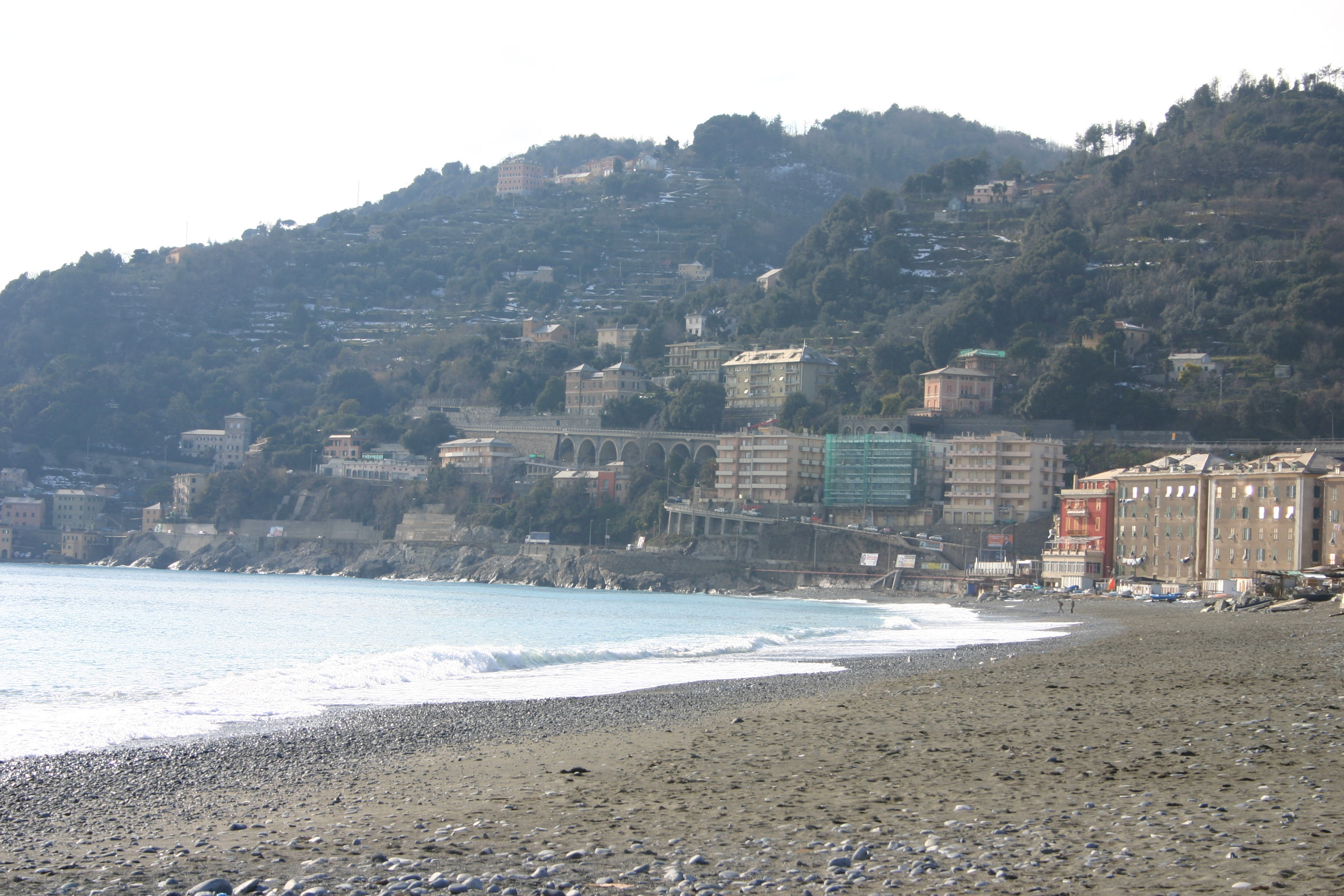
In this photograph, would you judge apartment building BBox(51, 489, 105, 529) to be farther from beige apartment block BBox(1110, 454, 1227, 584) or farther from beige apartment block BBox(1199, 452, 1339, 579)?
beige apartment block BBox(1199, 452, 1339, 579)

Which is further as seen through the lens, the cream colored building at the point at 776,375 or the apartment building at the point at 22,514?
the apartment building at the point at 22,514

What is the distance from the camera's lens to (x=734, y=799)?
9.18 m

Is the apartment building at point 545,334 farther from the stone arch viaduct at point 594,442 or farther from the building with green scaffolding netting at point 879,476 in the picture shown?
the building with green scaffolding netting at point 879,476

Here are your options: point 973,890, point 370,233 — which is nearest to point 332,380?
point 370,233

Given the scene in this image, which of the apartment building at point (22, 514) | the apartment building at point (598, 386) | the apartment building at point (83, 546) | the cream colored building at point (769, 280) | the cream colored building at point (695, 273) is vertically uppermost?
the cream colored building at point (695, 273)

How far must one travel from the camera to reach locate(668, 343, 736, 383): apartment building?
339ft

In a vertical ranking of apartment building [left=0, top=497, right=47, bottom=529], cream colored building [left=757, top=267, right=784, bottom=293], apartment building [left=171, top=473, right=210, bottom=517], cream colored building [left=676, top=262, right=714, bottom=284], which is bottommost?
apartment building [left=0, top=497, right=47, bottom=529]

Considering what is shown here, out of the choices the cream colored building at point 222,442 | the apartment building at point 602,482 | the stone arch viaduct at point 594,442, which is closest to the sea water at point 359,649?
the apartment building at point 602,482

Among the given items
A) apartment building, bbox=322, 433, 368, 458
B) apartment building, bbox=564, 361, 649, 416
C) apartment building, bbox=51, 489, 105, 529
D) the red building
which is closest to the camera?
the red building

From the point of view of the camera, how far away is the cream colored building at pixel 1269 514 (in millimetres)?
48875

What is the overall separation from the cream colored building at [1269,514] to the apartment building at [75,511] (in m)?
90.3

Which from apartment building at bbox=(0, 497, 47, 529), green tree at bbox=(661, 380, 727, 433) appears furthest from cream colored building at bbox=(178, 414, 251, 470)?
green tree at bbox=(661, 380, 727, 433)

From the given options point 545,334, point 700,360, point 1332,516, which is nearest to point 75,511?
point 545,334

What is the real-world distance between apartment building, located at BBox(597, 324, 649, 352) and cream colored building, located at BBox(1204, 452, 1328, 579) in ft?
224
